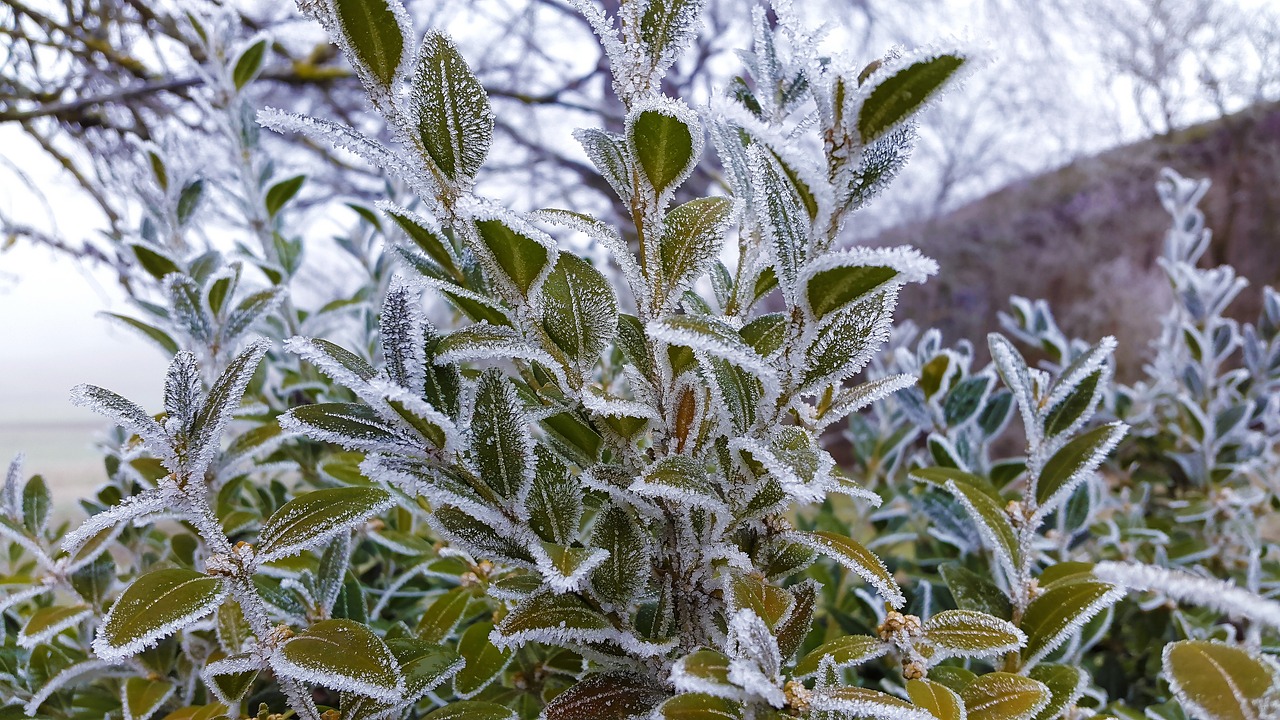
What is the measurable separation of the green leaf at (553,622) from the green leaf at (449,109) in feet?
0.73

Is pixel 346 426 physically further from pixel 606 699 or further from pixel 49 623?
pixel 49 623

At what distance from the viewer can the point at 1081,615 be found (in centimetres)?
42

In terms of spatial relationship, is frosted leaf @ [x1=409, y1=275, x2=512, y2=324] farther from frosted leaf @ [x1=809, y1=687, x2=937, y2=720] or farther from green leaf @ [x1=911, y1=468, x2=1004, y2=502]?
green leaf @ [x1=911, y1=468, x2=1004, y2=502]

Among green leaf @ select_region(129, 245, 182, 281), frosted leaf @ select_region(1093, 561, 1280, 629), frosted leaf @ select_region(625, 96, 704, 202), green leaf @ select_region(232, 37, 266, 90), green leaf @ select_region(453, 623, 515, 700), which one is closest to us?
frosted leaf @ select_region(1093, 561, 1280, 629)

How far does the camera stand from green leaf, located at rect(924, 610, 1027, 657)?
376 mm

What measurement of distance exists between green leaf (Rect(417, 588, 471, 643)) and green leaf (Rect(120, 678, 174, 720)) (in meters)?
0.19

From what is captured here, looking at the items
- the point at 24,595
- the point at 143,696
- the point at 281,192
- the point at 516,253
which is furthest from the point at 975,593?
the point at 281,192

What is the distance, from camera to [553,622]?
1.17ft

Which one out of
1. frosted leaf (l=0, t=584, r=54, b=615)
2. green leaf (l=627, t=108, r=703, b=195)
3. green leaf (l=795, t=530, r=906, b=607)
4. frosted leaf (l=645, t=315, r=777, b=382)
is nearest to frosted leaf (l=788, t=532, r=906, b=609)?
green leaf (l=795, t=530, r=906, b=607)

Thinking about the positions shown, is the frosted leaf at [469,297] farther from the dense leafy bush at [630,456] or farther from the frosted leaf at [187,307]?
the frosted leaf at [187,307]

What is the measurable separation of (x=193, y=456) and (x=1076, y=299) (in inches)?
153

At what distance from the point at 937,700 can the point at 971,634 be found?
56 millimetres

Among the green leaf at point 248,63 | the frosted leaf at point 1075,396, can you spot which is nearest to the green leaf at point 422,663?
the frosted leaf at point 1075,396

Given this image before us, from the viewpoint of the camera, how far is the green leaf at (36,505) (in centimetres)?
60
